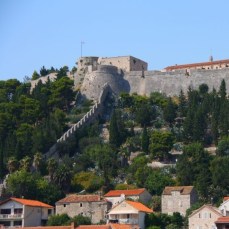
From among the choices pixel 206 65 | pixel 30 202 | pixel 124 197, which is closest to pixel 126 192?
pixel 124 197

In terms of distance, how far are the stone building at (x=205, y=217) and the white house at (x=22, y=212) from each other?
14.5 meters

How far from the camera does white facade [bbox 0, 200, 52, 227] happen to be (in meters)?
74.1

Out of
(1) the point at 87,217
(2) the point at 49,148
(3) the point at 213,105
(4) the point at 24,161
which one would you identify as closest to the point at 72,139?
(2) the point at 49,148

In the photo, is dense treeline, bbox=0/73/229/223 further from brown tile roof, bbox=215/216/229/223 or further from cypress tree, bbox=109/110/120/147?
brown tile roof, bbox=215/216/229/223

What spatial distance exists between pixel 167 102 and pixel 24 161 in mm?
23001

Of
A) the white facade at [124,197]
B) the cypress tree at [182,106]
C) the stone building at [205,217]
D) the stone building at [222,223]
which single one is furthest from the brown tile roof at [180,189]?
the cypress tree at [182,106]

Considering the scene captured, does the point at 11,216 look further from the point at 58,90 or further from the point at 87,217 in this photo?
the point at 58,90

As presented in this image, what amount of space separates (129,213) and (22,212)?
1012cm

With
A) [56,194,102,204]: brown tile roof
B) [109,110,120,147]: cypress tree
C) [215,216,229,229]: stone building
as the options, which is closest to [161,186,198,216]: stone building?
[56,194,102,204]: brown tile roof

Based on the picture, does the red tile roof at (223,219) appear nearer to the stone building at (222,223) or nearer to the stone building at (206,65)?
the stone building at (222,223)

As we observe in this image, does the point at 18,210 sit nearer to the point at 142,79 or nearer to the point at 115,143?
the point at 115,143

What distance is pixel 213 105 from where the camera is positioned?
95000 millimetres

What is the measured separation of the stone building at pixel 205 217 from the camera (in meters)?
67.9

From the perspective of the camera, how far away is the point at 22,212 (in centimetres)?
7394
